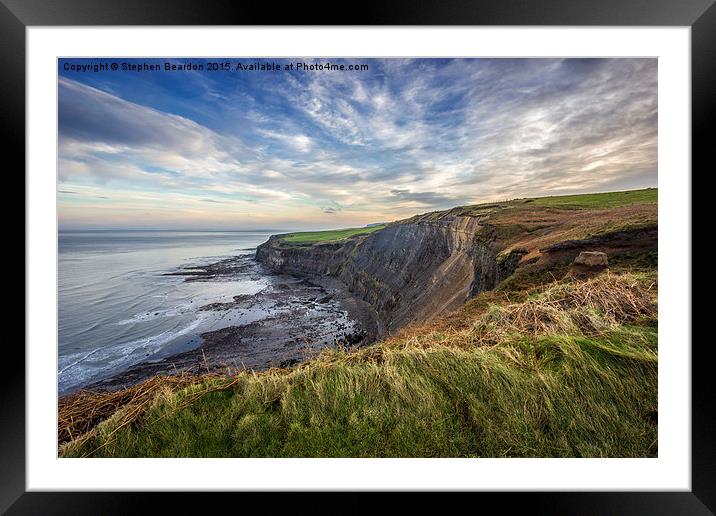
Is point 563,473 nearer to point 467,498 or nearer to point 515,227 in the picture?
point 467,498

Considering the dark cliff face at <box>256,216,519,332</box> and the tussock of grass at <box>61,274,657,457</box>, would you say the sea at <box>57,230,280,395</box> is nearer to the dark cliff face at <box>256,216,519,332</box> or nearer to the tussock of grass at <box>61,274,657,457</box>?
the tussock of grass at <box>61,274,657,457</box>

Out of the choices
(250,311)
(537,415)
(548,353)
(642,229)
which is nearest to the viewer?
(537,415)
